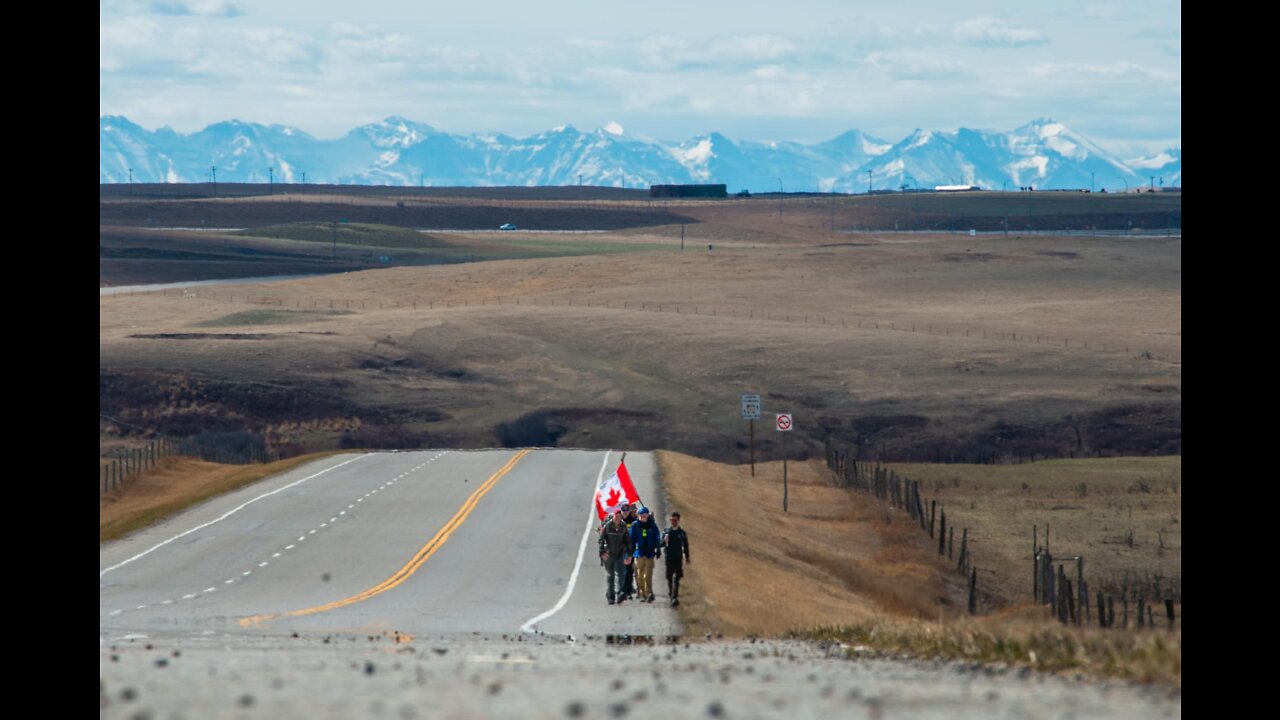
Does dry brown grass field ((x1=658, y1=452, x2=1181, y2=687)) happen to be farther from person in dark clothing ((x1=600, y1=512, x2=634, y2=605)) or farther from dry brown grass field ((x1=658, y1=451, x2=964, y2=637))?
person in dark clothing ((x1=600, y1=512, x2=634, y2=605))

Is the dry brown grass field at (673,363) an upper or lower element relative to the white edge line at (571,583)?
upper

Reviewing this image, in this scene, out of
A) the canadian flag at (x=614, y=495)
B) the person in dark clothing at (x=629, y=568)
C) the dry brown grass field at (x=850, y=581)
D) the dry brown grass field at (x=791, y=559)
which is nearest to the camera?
the dry brown grass field at (x=850, y=581)

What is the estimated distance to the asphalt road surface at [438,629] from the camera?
440 inches

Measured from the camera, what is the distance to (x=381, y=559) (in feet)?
119

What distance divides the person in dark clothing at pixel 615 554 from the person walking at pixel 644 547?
0.17 metres

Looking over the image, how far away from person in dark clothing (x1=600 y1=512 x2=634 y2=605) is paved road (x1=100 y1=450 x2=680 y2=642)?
42 cm

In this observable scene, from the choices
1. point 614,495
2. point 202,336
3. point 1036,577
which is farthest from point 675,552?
point 202,336

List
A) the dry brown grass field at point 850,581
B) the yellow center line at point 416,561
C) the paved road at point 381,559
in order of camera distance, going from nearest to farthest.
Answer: the dry brown grass field at point 850,581
the paved road at point 381,559
the yellow center line at point 416,561

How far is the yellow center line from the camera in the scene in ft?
90.0

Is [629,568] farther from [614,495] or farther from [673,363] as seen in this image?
[673,363]

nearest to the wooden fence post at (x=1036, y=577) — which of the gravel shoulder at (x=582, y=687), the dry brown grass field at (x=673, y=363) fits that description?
the gravel shoulder at (x=582, y=687)

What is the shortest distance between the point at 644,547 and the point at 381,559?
8556mm

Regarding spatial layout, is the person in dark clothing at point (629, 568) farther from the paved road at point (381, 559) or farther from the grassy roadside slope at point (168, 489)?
the grassy roadside slope at point (168, 489)
